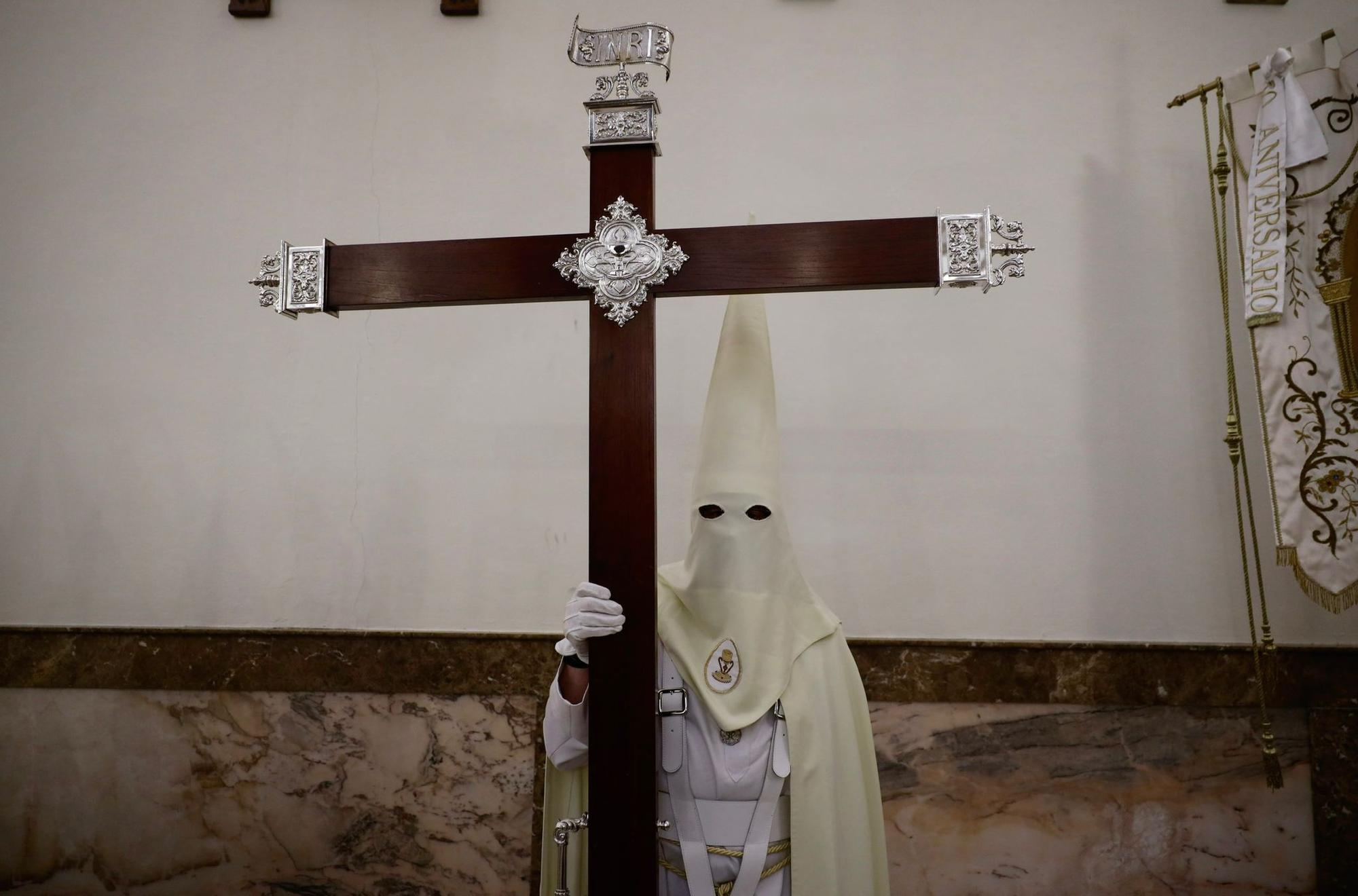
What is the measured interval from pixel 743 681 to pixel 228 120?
3004mm

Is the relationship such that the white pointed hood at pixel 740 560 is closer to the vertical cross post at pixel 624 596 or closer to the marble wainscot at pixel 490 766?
the vertical cross post at pixel 624 596

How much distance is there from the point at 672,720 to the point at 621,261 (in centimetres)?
109

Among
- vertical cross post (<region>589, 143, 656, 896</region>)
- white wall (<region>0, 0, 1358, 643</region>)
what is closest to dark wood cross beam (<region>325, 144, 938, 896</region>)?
vertical cross post (<region>589, 143, 656, 896</region>)

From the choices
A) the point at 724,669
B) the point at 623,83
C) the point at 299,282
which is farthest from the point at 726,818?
the point at 623,83

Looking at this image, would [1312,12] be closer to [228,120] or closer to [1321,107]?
[1321,107]

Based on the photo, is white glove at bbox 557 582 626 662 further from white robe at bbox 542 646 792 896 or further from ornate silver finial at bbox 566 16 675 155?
ornate silver finial at bbox 566 16 675 155

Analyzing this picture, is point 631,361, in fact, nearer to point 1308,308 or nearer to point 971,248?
point 971,248

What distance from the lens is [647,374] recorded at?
1679 millimetres

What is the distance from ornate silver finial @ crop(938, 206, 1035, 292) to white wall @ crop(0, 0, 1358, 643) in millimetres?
1236

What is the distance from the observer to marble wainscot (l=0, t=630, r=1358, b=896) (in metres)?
2.58

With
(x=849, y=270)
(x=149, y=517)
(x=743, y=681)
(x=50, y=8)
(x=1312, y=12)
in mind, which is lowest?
(x=743, y=681)

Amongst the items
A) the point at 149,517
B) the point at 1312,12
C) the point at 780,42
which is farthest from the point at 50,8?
the point at 1312,12

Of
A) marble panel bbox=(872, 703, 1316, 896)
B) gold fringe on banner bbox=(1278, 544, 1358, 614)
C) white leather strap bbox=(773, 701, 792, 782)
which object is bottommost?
marble panel bbox=(872, 703, 1316, 896)

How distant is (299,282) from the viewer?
5.82ft
